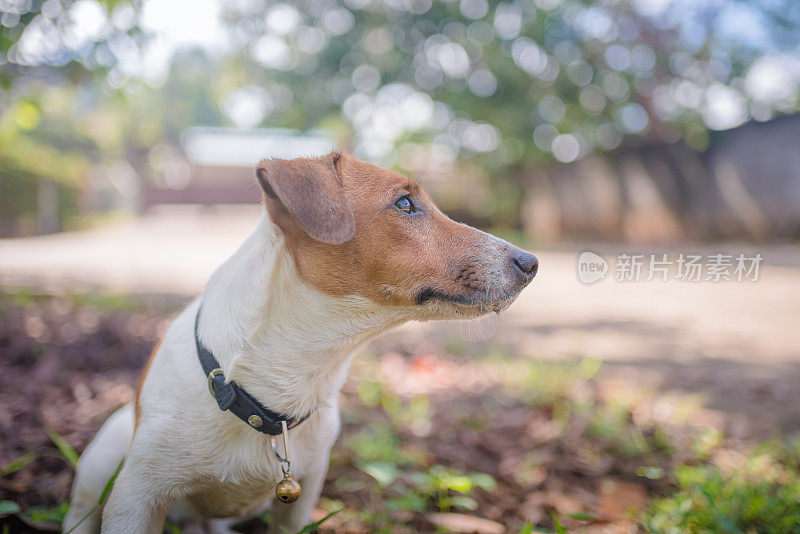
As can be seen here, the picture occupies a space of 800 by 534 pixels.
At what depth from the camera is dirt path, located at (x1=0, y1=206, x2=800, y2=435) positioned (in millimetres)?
3748

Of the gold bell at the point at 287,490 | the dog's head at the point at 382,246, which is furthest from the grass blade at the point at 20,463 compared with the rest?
the dog's head at the point at 382,246

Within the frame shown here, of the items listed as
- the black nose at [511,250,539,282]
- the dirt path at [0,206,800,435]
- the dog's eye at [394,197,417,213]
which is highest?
the dog's eye at [394,197,417,213]

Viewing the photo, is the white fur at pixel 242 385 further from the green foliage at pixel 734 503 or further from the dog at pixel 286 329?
the green foliage at pixel 734 503

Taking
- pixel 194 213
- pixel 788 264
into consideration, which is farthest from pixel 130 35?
pixel 194 213

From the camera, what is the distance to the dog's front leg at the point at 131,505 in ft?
5.26

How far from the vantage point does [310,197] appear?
1.64m

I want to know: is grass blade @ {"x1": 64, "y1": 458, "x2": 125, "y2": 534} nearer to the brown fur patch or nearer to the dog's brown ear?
the brown fur patch

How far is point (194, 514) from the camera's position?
197 cm

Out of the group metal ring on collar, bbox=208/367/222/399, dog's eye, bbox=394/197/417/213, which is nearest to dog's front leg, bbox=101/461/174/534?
metal ring on collar, bbox=208/367/222/399

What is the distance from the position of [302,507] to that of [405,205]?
3.75 ft

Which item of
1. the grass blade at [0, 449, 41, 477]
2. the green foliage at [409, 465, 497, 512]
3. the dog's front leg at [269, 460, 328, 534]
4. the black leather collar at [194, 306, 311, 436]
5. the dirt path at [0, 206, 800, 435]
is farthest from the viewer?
the dirt path at [0, 206, 800, 435]

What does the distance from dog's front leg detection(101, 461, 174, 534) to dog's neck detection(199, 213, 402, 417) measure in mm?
428

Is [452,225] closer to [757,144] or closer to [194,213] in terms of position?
[757,144]

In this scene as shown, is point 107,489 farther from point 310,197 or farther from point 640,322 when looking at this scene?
point 640,322
